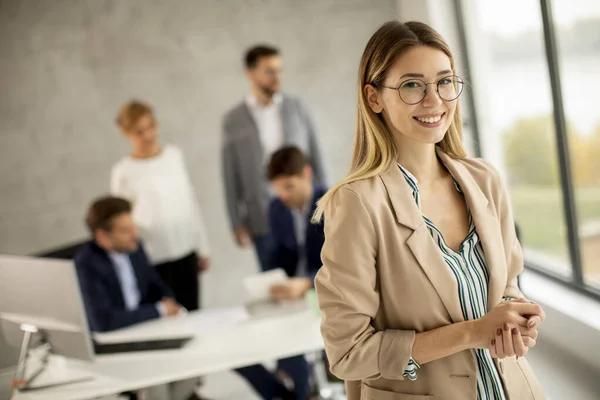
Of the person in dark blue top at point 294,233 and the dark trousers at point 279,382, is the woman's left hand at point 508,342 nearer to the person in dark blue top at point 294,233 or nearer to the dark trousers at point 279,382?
the person in dark blue top at point 294,233

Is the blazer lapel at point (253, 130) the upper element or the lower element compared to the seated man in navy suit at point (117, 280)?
upper

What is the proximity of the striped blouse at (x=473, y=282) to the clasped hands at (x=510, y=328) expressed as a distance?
0.30 ft

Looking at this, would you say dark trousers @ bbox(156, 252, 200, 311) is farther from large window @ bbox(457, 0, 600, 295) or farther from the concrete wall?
large window @ bbox(457, 0, 600, 295)

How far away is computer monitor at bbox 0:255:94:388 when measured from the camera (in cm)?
224

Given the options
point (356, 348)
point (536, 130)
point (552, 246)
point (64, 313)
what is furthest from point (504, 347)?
point (536, 130)

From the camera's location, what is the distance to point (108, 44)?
4492mm

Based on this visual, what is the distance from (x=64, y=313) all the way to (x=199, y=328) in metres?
0.65

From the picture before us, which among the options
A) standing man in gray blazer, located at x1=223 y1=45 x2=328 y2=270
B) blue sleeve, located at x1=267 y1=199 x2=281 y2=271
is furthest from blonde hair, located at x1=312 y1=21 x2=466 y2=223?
standing man in gray blazer, located at x1=223 y1=45 x2=328 y2=270

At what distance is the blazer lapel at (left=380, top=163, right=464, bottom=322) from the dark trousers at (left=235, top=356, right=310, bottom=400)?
1965 mm

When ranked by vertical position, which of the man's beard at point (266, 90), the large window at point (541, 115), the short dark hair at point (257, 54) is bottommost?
the large window at point (541, 115)

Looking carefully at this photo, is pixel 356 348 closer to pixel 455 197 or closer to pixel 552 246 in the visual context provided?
pixel 455 197

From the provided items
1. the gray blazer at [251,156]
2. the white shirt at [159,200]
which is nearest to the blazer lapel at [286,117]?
the gray blazer at [251,156]

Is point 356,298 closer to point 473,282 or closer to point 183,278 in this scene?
point 473,282

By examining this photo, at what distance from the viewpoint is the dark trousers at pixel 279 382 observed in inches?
118
